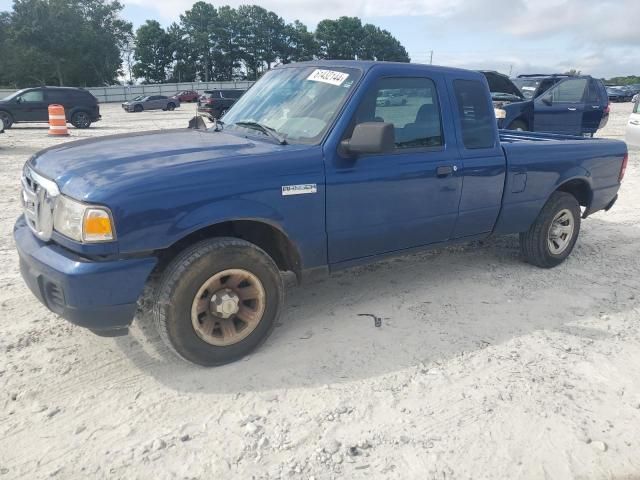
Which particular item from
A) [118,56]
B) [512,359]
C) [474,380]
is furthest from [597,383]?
[118,56]

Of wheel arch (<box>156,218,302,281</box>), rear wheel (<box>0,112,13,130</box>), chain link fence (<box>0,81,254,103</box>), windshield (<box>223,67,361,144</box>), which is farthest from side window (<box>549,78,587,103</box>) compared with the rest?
chain link fence (<box>0,81,254,103</box>)

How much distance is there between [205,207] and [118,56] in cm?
7717

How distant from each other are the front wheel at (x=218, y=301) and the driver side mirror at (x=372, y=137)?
933mm

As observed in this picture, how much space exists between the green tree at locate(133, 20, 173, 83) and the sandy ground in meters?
83.4

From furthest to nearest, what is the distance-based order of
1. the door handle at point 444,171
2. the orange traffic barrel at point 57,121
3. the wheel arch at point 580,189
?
the orange traffic barrel at point 57,121 → the wheel arch at point 580,189 → the door handle at point 444,171

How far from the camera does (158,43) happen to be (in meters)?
79.5

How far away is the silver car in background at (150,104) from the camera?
118ft

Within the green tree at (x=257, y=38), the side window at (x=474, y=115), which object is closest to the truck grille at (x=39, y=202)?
the side window at (x=474, y=115)

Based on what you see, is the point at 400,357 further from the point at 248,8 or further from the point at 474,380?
the point at 248,8

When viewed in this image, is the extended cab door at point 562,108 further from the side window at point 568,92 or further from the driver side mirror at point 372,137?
the driver side mirror at point 372,137

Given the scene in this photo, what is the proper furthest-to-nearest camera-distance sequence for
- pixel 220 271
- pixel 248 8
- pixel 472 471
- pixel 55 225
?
pixel 248 8 → pixel 220 271 → pixel 55 225 → pixel 472 471

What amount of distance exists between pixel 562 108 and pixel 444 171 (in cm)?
953

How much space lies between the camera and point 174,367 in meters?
3.32

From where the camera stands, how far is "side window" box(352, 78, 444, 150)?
3.73 m
